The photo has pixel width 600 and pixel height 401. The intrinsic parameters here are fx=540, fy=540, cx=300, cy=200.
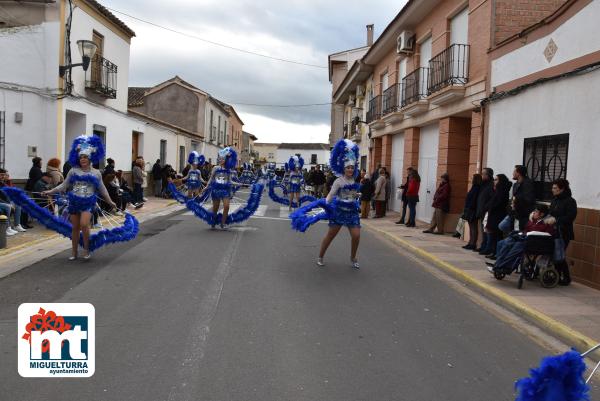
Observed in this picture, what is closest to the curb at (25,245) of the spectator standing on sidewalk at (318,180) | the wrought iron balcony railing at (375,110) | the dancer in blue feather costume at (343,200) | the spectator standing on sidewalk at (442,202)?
the dancer in blue feather costume at (343,200)

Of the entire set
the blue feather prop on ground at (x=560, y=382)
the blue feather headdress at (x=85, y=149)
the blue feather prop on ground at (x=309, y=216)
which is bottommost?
the blue feather prop on ground at (x=560, y=382)

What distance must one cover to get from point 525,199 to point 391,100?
1130cm

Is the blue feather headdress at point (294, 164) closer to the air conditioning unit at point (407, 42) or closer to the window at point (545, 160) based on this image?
the air conditioning unit at point (407, 42)

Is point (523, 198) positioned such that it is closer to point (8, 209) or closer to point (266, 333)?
point (266, 333)

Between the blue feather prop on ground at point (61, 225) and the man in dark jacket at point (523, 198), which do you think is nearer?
the blue feather prop on ground at point (61, 225)

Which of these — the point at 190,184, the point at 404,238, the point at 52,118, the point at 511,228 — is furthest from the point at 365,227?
the point at 52,118

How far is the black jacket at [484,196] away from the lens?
34.3ft

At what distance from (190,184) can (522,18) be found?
10345mm

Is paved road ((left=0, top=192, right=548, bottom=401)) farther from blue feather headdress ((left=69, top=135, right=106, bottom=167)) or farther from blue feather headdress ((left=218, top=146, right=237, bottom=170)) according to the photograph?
blue feather headdress ((left=218, top=146, right=237, bottom=170))

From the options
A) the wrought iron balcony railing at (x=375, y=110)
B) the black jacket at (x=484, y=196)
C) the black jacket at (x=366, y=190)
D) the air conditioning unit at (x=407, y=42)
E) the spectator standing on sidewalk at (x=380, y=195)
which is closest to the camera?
the black jacket at (x=484, y=196)

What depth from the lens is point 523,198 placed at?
350 inches

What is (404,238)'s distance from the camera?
41.4ft

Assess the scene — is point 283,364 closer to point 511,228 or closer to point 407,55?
point 511,228

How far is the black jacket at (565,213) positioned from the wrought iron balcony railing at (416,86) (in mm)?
8524
